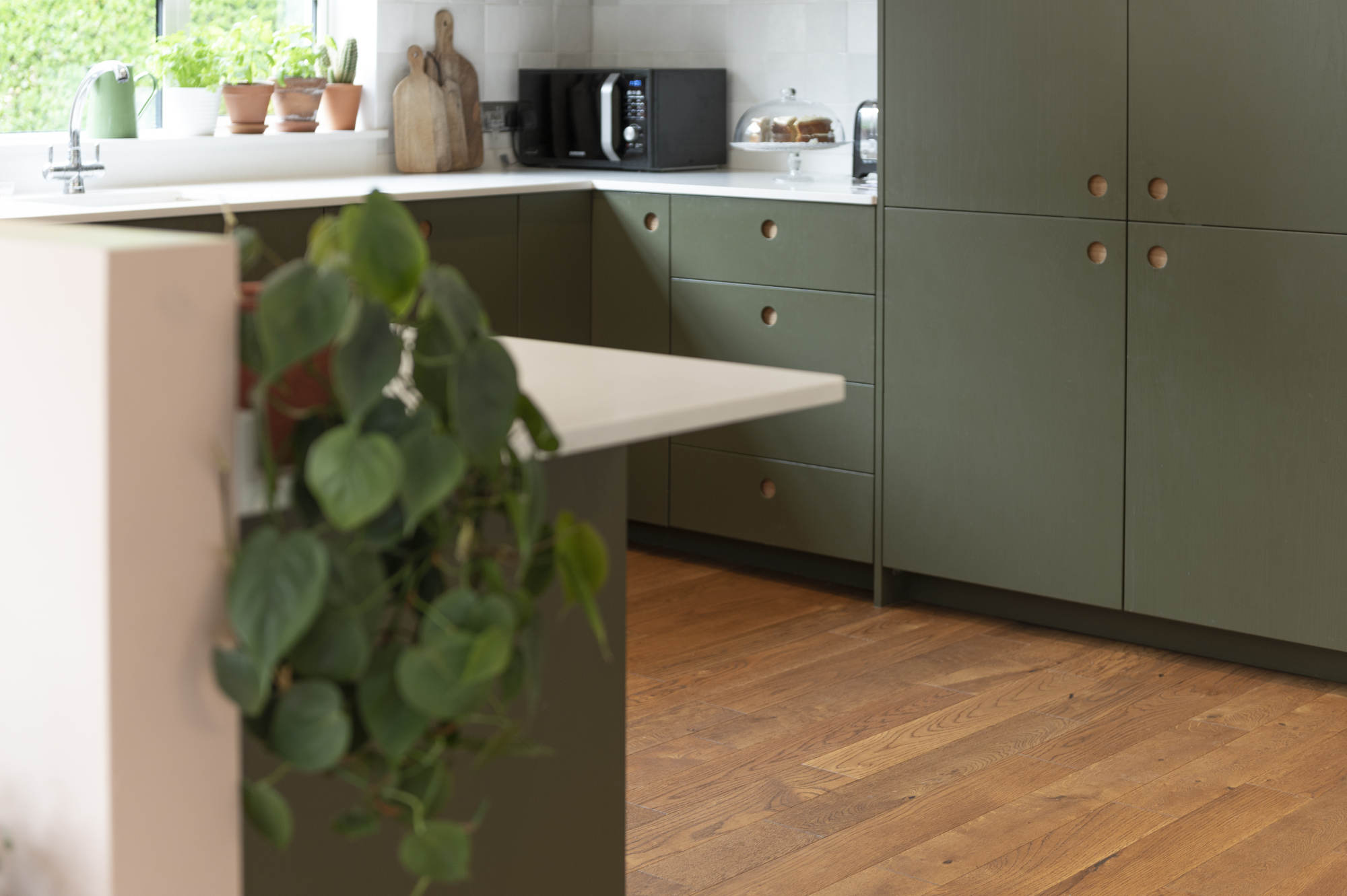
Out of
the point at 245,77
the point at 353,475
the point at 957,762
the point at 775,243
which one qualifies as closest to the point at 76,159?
the point at 245,77

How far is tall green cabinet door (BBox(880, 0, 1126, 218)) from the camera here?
3.18 m

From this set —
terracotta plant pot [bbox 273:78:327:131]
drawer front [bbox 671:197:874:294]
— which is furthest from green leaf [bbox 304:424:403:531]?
terracotta plant pot [bbox 273:78:327:131]

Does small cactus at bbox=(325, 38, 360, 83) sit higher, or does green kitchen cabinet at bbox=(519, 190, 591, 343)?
small cactus at bbox=(325, 38, 360, 83)

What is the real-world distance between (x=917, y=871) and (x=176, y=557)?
1590 mm

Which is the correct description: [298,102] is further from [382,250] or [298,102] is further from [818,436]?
[382,250]

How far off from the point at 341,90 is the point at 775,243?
1341mm

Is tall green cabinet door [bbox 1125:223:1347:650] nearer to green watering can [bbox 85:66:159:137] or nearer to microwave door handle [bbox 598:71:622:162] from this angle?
microwave door handle [bbox 598:71:622:162]

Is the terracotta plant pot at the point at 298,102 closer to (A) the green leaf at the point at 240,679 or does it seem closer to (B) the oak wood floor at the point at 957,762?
(B) the oak wood floor at the point at 957,762

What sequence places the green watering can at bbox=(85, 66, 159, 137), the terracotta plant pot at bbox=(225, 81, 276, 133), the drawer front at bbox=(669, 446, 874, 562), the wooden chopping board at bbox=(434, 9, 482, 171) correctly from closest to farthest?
1. the drawer front at bbox=(669, 446, 874, 562)
2. the green watering can at bbox=(85, 66, 159, 137)
3. the terracotta plant pot at bbox=(225, 81, 276, 133)
4. the wooden chopping board at bbox=(434, 9, 482, 171)

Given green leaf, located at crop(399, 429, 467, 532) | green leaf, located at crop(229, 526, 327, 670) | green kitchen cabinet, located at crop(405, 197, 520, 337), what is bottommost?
green leaf, located at crop(229, 526, 327, 670)

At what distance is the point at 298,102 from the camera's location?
13.9ft

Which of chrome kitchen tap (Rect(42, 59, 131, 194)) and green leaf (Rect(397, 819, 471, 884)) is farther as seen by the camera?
chrome kitchen tap (Rect(42, 59, 131, 194))

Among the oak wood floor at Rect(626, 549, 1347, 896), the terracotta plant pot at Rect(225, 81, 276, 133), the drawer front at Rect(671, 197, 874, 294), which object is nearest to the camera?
the oak wood floor at Rect(626, 549, 1347, 896)

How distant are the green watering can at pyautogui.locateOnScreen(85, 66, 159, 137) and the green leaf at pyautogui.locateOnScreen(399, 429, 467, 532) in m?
3.21
